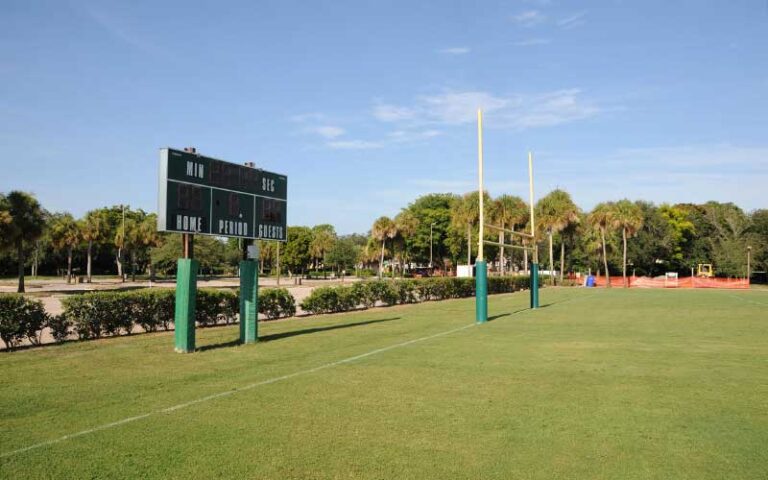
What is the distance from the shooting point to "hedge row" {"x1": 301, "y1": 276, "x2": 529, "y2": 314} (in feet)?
80.2

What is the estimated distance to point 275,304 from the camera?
70.2 ft

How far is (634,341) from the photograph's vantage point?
1427cm

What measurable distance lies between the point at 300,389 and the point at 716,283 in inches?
2494

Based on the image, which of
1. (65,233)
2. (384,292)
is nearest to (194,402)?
(384,292)

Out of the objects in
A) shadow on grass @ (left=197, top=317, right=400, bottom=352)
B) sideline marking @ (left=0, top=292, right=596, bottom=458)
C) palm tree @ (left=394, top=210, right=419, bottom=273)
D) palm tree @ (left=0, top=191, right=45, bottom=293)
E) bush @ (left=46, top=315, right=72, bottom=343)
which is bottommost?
sideline marking @ (left=0, top=292, right=596, bottom=458)

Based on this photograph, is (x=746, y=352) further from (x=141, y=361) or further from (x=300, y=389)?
(x=141, y=361)

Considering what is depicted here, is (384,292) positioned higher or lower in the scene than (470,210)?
lower

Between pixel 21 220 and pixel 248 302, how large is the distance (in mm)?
29867

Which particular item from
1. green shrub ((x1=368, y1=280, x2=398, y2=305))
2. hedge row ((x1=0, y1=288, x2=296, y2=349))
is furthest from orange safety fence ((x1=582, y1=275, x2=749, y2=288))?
hedge row ((x1=0, y1=288, x2=296, y2=349))

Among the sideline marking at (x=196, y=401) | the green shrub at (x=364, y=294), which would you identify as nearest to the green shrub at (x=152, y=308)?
the sideline marking at (x=196, y=401)

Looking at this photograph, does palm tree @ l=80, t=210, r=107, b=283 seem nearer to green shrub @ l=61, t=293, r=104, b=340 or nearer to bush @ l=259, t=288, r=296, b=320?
bush @ l=259, t=288, r=296, b=320

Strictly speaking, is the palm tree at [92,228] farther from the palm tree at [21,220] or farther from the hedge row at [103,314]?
the hedge row at [103,314]

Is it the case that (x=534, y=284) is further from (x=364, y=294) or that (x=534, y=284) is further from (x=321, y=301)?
(x=321, y=301)

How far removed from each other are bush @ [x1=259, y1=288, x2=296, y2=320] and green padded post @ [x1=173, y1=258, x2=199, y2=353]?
27.3 feet
